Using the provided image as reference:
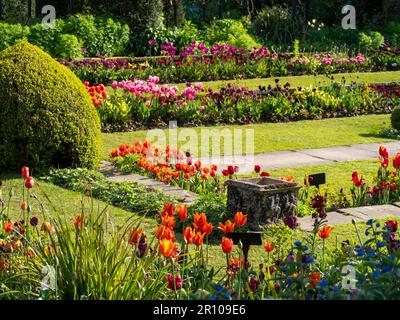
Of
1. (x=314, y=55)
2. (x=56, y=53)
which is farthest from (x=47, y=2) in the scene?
(x=314, y=55)

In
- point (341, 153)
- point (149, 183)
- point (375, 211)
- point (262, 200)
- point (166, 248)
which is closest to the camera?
point (166, 248)

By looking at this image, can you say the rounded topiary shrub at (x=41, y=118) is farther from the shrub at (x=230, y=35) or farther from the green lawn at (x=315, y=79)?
the shrub at (x=230, y=35)

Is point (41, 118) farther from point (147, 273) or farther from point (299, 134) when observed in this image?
point (299, 134)

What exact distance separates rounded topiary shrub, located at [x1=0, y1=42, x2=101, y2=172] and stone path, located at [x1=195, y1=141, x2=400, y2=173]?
1.54 meters

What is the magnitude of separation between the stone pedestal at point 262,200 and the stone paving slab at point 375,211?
2.19 feet

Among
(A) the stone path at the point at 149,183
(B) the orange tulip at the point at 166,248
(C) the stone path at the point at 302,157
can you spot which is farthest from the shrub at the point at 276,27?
(B) the orange tulip at the point at 166,248

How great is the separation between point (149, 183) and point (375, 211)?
86.7 inches

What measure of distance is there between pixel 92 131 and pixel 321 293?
518 centimetres

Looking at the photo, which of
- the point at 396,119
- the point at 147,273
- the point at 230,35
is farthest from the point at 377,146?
the point at 230,35

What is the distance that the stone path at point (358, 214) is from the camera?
6.91m

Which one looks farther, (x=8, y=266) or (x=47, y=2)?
(x=47, y=2)

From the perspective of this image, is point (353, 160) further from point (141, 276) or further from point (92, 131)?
point (141, 276)

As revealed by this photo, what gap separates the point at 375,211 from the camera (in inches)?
287

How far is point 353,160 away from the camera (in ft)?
32.8
